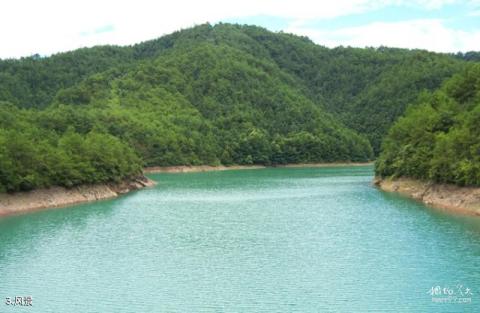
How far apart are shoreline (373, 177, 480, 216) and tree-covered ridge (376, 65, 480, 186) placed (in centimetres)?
80

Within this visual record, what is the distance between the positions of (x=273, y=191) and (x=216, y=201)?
14.3 meters

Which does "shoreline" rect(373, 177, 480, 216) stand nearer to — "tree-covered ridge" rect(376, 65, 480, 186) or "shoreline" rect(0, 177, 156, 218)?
"tree-covered ridge" rect(376, 65, 480, 186)

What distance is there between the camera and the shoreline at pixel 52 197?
59.5 meters

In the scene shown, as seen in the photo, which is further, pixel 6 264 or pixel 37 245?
pixel 37 245

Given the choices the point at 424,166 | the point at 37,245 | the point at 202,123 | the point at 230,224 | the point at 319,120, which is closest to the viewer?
the point at 37,245

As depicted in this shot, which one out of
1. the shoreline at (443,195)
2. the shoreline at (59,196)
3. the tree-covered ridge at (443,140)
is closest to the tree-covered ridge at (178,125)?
the shoreline at (59,196)

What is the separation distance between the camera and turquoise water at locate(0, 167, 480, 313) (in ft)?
95.1

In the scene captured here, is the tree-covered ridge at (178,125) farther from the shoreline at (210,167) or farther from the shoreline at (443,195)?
the shoreline at (443,195)

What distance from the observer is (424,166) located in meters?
69.9

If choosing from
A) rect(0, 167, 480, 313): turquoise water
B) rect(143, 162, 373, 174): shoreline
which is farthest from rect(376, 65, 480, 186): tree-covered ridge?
rect(143, 162, 373, 174): shoreline

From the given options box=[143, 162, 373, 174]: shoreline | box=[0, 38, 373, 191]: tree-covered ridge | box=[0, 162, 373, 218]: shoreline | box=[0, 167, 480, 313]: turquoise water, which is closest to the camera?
box=[0, 167, 480, 313]: turquoise water

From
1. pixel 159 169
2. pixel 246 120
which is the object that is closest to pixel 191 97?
pixel 246 120

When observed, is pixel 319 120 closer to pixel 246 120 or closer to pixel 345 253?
pixel 246 120

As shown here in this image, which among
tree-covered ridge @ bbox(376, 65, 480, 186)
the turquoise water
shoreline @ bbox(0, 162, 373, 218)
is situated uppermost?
tree-covered ridge @ bbox(376, 65, 480, 186)
